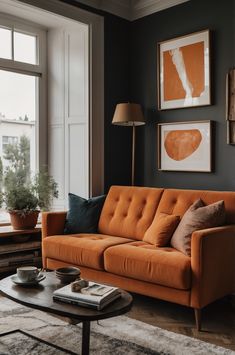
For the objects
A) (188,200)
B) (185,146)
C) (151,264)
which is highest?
(185,146)

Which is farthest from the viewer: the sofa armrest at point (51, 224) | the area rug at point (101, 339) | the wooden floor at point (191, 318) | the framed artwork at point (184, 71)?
the framed artwork at point (184, 71)

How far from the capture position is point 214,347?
249 cm

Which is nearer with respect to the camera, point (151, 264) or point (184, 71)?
point (151, 264)

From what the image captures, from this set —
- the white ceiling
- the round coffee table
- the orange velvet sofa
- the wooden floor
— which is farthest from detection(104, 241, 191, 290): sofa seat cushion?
the white ceiling

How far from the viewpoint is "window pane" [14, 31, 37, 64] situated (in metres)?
4.65

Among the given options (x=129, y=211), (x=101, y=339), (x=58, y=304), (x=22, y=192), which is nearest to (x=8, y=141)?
(x=22, y=192)

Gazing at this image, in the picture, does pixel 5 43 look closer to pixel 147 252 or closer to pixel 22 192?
pixel 22 192

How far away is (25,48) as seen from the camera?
475 centimetres

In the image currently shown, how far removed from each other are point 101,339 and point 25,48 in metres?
3.43

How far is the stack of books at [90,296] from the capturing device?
2105mm

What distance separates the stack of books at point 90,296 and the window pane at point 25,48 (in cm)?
321

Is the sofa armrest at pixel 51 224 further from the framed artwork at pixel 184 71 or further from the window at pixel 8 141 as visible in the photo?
the framed artwork at pixel 184 71

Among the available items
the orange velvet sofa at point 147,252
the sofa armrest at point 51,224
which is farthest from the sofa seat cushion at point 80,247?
the sofa armrest at point 51,224

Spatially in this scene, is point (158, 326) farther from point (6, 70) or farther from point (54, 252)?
point (6, 70)
